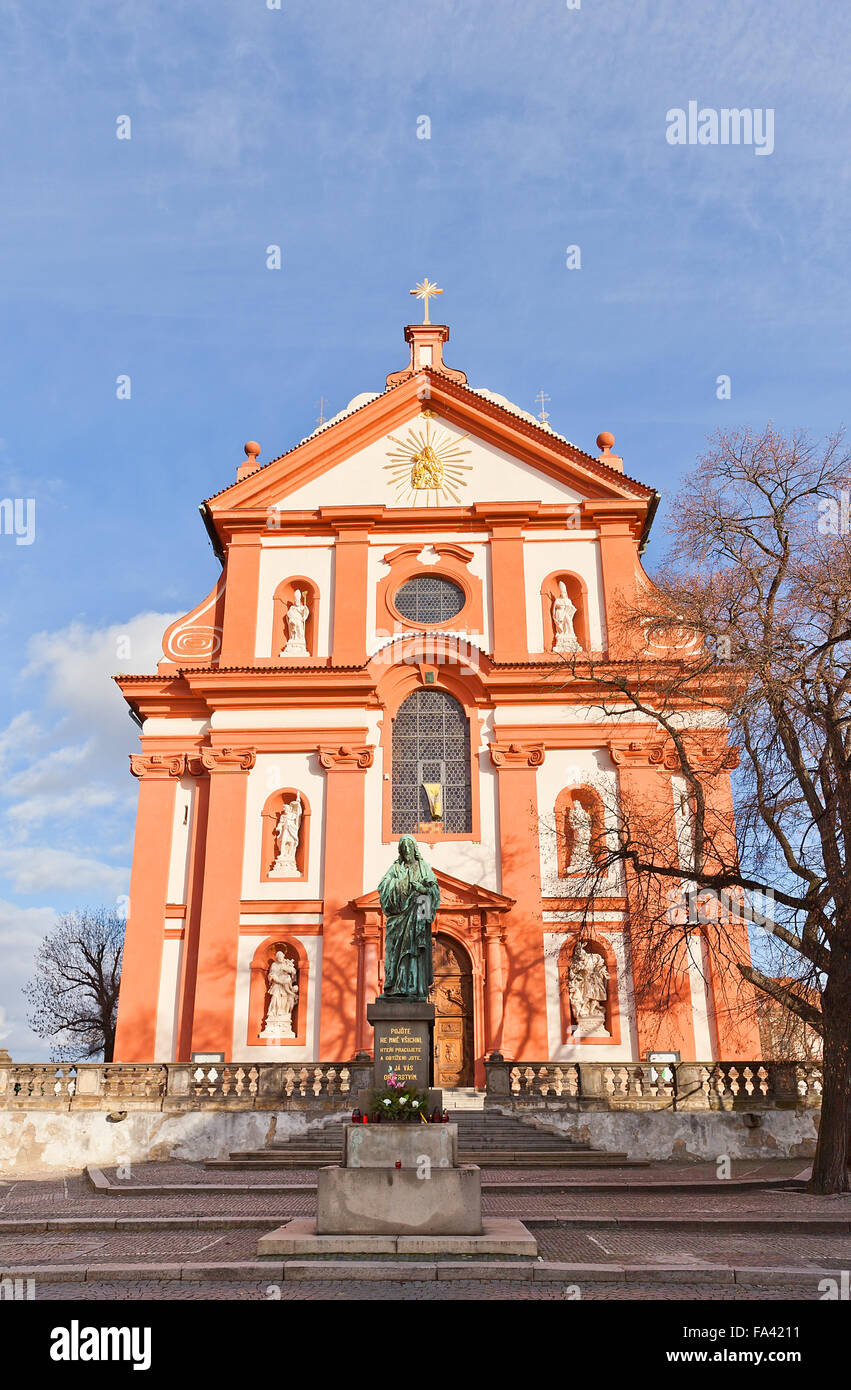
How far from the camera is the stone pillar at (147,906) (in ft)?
72.8

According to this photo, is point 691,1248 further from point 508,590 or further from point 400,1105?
point 508,590

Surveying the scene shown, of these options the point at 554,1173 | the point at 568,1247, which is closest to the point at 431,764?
the point at 554,1173

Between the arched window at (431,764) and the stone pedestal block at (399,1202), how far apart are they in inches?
554

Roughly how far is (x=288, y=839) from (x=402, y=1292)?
53.3 feet

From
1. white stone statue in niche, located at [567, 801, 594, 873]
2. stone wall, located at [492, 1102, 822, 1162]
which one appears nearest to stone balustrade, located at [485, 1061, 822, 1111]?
stone wall, located at [492, 1102, 822, 1162]

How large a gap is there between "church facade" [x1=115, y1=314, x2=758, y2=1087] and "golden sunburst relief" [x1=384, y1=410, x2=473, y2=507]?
0.06 m

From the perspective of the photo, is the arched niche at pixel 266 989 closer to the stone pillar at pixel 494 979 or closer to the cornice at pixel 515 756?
the stone pillar at pixel 494 979

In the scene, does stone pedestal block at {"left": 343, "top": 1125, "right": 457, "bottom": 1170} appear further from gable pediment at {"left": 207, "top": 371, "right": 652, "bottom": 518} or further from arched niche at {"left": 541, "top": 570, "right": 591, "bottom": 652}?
gable pediment at {"left": 207, "top": 371, "right": 652, "bottom": 518}

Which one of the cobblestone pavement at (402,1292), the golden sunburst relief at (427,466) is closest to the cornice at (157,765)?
the golden sunburst relief at (427,466)

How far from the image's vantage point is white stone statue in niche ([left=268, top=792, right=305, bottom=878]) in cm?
2316

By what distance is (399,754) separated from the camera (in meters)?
24.3
